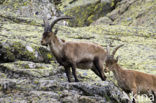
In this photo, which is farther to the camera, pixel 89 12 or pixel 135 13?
pixel 89 12

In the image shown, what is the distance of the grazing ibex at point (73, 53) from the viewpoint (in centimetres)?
848

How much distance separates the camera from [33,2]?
20.9 meters

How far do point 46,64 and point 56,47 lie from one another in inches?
83.7

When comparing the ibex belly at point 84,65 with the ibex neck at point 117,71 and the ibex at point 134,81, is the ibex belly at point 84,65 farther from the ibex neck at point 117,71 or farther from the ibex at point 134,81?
the ibex neck at point 117,71

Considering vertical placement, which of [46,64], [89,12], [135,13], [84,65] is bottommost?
[46,64]

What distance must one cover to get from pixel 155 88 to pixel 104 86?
3.57m

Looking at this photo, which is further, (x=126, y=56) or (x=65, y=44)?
(x=126, y=56)

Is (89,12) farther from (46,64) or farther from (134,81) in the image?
(134,81)

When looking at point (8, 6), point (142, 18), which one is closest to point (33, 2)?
point (8, 6)

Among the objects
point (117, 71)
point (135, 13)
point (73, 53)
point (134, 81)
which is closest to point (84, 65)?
point (73, 53)

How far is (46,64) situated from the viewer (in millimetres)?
10484

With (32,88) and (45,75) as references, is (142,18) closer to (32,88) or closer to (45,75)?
(45,75)

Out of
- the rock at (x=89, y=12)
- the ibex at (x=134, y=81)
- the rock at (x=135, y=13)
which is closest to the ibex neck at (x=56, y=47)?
the ibex at (x=134, y=81)

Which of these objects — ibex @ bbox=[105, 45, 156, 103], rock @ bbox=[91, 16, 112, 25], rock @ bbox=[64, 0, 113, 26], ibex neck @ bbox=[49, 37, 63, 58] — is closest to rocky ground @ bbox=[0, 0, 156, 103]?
ibex @ bbox=[105, 45, 156, 103]
